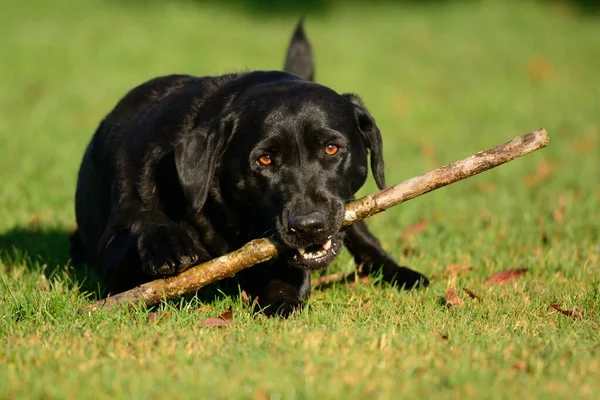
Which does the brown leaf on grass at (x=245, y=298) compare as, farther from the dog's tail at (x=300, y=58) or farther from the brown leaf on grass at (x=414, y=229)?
the dog's tail at (x=300, y=58)

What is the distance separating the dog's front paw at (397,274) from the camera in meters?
5.23

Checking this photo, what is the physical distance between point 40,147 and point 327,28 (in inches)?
435

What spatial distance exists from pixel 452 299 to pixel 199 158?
5.03ft

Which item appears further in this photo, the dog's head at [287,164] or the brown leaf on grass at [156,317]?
the dog's head at [287,164]

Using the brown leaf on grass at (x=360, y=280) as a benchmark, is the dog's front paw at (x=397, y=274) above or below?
above

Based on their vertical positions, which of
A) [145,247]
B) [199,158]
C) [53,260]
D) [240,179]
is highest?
[199,158]

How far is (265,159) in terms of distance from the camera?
14.8 ft

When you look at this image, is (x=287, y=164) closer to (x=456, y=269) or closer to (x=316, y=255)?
(x=316, y=255)

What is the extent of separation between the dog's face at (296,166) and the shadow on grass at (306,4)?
56.5 ft

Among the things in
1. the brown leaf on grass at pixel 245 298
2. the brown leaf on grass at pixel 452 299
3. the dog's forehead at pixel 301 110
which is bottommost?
the brown leaf on grass at pixel 245 298

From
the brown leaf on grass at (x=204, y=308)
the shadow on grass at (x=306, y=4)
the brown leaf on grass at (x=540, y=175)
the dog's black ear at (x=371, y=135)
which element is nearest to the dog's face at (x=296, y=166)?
the dog's black ear at (x=371, y=135)

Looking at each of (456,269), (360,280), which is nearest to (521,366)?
(360,280)

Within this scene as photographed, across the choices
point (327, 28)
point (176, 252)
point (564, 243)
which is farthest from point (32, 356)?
point (327, 28)

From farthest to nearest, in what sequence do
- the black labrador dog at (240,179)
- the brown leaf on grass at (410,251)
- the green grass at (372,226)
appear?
the brown leaf on grass at (410,251) → the black labrador dog at (240,179) → the green grass at (372,226)
